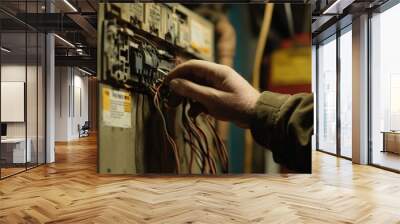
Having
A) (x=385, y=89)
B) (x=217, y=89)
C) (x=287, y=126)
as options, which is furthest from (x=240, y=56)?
(x=385, y=89)

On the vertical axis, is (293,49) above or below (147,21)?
below

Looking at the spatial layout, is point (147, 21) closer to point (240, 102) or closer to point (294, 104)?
point (240, 102)

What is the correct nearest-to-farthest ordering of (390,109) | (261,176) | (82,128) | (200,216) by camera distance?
(200,216)
(261,176)
(390,109)
(82,128)

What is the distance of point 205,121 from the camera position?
616 centimetres

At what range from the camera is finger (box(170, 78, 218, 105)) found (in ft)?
19.9

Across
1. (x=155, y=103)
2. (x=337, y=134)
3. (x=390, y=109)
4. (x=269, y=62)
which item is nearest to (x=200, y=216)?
(x=155, y=103)

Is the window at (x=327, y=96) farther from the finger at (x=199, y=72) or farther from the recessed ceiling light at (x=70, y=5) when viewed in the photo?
the recessed ceiling light at (x=70, y=5)

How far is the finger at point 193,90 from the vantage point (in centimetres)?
606

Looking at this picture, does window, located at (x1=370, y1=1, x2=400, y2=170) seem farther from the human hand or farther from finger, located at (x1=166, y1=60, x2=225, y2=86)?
finger, located at (x1=166, y1=60, x2=225, y2=86)

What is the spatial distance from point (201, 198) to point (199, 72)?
2184 mm

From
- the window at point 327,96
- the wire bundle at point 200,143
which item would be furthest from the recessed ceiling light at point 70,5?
the window at point 327,96

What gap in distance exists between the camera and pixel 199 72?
6145mm

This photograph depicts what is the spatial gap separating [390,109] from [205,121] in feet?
12.5

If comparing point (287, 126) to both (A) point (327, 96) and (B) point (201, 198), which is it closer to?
(B) point (201, 198)
